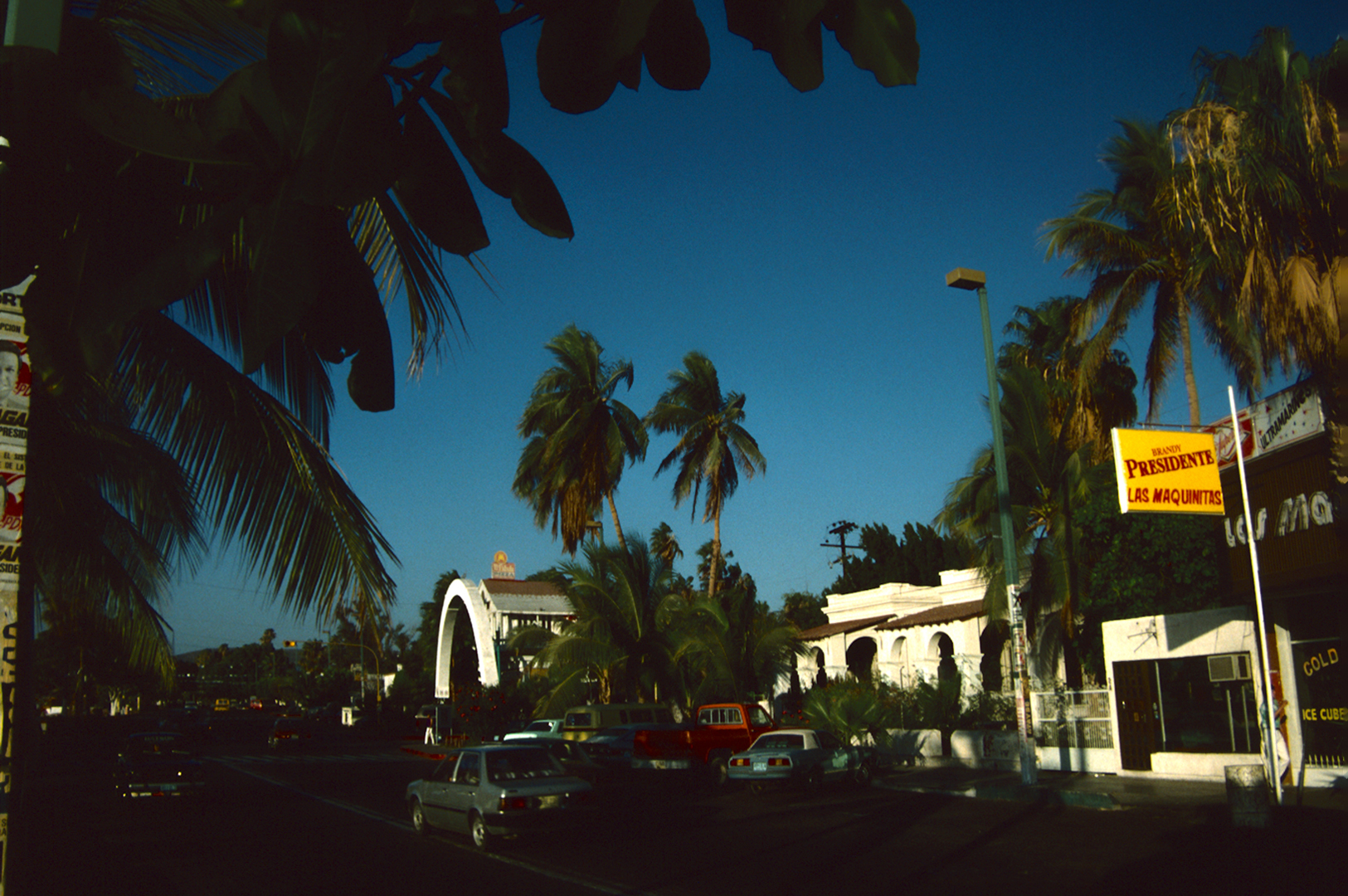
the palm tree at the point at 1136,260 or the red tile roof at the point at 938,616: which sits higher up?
the palm tree at the point at 1136,260

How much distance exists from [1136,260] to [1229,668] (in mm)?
11906

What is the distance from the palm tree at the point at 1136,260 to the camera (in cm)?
2534

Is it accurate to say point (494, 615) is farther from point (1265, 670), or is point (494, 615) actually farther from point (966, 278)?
point (1265, 670)

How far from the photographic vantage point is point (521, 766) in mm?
14602

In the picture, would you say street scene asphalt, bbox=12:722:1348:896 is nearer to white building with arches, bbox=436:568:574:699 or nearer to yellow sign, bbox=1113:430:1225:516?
yellow sign, bbox=1113:430:1225:516

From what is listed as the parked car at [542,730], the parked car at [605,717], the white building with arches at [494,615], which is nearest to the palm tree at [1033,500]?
the parked car at [605,717]

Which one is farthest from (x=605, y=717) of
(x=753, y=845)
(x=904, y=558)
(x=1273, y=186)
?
(x=904, y=558)

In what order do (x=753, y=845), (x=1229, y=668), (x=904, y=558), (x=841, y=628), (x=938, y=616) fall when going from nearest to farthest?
1. (x=753, y=845)
2. (x=1229, y=668)
3. (x=938, y=616)
4. (x=841, y=628)
5. (x=904, y=558)

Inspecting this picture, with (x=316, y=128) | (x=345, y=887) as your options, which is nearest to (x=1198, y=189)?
(x=345, y=887)

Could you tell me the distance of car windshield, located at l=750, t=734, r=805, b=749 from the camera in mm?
19797

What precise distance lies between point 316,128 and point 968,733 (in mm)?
25614

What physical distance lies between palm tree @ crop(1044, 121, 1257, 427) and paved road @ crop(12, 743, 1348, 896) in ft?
43.2

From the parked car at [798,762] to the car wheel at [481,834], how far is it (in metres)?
6.95

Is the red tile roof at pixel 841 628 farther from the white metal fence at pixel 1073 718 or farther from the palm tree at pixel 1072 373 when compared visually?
the white metal fence at pixel 1073 718
